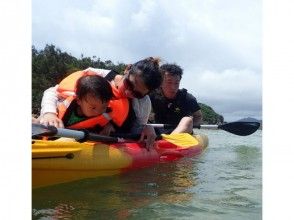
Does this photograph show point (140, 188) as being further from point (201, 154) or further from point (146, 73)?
point (201, 154)

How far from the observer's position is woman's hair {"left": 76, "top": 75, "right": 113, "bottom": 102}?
2160 millimetres

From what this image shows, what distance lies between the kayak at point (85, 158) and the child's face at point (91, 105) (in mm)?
165

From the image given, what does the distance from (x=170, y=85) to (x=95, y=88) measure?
6.85 feet

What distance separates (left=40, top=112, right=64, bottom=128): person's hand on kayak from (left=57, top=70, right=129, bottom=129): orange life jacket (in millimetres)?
125

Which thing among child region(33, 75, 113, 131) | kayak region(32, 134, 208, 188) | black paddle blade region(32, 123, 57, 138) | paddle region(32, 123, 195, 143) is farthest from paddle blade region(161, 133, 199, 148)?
black paddle blade region(32, 123, 57, 138)

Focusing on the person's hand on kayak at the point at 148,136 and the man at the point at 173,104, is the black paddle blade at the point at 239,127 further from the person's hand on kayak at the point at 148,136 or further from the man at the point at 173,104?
the person's hand on kayak at the point at 148,136

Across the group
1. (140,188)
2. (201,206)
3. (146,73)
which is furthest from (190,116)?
(201,206)

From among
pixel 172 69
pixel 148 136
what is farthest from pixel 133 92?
pixel 172 69

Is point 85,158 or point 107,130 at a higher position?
point 107,130

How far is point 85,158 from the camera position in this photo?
216 centimetres

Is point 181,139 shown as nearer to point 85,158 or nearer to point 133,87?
point 133,87

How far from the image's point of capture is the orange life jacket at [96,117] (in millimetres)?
2424
